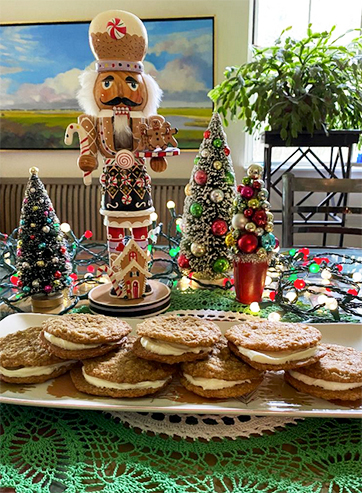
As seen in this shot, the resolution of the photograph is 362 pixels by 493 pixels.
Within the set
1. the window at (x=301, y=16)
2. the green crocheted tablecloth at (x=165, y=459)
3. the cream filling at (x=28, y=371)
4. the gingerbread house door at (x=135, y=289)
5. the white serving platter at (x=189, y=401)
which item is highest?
the window at (x=301, y=16)

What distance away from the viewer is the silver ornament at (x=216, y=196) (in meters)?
1.27

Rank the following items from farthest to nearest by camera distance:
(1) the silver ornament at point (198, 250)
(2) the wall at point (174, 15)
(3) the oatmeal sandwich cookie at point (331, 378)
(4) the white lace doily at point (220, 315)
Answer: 1. (2) the wall at point (174, 15)
2. (1) the silver ornament at point (198, 250)
3. (4) the white lace doily at point (220, 315)
4. (3) the oatmeal sandwich cookie at point (331, 378)

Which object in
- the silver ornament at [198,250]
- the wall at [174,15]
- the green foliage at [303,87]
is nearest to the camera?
the silver ornament at [198,250]

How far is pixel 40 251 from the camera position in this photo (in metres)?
1.06

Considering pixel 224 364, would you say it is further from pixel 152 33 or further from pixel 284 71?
pixel 152 33

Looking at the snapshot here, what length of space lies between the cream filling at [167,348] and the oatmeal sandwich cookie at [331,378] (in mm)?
155

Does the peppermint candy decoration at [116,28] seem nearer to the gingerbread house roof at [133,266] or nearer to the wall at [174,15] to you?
the gingerbread house roof at [133,266]

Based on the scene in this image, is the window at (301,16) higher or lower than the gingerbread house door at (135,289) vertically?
higher

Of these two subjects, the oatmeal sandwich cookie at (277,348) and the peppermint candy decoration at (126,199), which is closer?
the oatmeal sandwich cookie at (277,348)

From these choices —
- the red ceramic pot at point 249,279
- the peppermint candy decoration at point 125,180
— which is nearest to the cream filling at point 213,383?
the red ceramic pot at point 249,279

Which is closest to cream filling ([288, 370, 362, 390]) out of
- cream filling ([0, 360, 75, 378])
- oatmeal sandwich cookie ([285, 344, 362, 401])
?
oatmeal sandwich cookie ([285, 344, 362, 401])

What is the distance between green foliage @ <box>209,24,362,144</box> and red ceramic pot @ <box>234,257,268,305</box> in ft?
3.60

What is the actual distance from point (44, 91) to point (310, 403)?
104 inches

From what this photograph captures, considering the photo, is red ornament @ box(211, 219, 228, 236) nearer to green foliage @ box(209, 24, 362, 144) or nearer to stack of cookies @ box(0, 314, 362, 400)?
stack of cookies @ box(0, 314, 362, 400)
